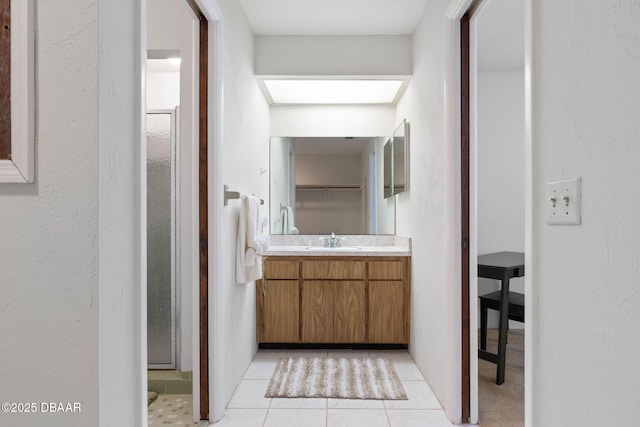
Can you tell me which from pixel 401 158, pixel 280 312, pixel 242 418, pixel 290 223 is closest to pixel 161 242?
pixel 280 312

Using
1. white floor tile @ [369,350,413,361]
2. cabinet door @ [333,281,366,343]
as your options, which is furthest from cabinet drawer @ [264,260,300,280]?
white floor tile @ [369,350,413,361]

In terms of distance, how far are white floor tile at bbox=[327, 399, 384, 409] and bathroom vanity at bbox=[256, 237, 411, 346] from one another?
80cm

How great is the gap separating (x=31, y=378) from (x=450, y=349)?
1.80 meters

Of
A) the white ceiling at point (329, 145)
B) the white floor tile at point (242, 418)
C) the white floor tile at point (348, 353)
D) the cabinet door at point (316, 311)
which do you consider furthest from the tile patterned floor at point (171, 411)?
the white ceiling at point (329, 145)

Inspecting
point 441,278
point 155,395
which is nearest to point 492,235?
point 441,278

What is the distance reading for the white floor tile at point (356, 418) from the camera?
2.04m

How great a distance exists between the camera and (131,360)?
1.12m

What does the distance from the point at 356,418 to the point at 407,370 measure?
77 cm

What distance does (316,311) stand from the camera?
3107 millimetres

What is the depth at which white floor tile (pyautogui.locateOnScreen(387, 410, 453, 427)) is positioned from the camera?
204cm

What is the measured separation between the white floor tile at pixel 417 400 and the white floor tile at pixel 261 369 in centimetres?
85
